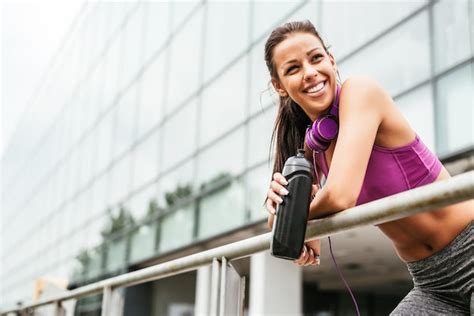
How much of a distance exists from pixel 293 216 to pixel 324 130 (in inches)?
15.8

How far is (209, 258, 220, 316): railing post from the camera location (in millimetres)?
2158

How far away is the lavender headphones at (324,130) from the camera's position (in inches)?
76.3

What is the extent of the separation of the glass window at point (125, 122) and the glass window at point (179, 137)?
2.82 meters

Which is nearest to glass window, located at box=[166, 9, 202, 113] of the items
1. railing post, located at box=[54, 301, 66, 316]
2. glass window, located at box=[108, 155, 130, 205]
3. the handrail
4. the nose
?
glass window, located at box=[108, 155, 130, 205]

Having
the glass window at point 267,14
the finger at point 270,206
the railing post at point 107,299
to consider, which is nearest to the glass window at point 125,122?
the glass window at point 267,14

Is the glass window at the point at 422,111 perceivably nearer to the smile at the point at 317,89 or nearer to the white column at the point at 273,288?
the white column at the point at 273,288

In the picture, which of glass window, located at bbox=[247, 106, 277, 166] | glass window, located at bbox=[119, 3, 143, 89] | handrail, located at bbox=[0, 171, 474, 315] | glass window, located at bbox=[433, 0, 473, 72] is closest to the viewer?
handrail, located at bbox=[0, 171, 474, 315]

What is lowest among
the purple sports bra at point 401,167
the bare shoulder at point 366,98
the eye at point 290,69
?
the purple sports bra at point 401,167

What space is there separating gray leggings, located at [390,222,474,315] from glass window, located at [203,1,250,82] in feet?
36.9

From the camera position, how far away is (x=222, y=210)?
40.8 feet

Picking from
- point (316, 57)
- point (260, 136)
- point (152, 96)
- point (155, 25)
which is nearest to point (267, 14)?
point (260, 136)

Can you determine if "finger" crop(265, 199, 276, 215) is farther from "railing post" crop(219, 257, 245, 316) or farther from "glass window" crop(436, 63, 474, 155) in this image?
"glass window" crop(436, 63, 474, 155)

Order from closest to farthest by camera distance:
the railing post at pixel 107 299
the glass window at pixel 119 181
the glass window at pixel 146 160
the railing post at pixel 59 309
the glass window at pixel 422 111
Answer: the railing post at pixel 107 299 → the railing post at pixel 59 309 → the glass window at pixel 422 111 → the glass window at pixel 146 160 → the glass window at pixel 119 181

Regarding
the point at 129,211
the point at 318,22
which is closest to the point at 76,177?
the point at 129,211
